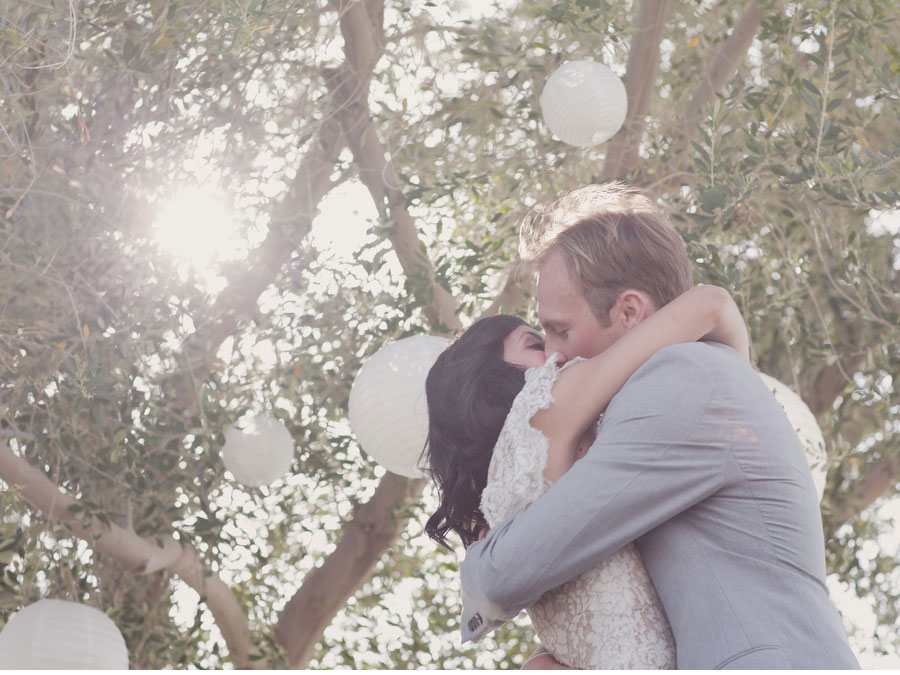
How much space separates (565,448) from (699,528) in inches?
9.1

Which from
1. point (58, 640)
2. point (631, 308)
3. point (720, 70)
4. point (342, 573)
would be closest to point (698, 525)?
point (631, 308)

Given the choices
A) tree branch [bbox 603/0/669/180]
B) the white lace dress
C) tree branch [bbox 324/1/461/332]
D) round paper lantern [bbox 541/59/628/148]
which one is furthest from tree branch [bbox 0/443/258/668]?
the white lace dress

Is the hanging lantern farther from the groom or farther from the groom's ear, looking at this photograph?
the groom

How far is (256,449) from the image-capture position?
4.05 m

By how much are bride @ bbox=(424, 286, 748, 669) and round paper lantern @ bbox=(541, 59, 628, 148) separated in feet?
6.85

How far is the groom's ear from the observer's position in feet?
5.52

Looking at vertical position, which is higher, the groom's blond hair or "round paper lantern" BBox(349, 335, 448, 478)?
"round paper lantern" BBox(349, 335, 448, 478)

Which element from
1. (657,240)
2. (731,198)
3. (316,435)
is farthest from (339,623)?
(657,240)

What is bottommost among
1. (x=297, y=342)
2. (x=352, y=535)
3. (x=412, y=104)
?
(x=352, y=535)

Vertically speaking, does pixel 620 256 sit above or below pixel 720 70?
below

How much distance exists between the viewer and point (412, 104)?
185 inches

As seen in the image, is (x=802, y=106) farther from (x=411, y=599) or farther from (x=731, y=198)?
(x=411, y=599)

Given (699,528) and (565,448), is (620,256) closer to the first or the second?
(565,448)

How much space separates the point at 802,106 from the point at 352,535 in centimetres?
310
